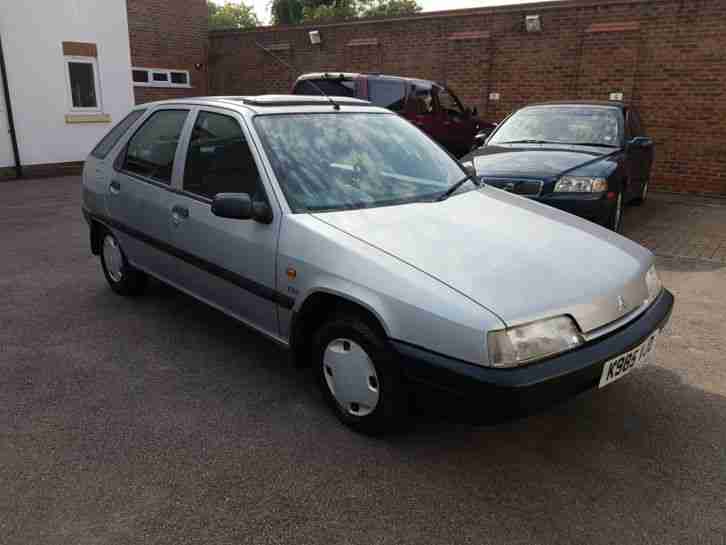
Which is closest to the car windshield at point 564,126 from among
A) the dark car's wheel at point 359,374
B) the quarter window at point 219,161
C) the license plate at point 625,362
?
the quarter window at point 219,161

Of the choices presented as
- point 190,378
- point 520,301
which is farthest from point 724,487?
point 190,378

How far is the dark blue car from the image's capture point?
6281 millimetres

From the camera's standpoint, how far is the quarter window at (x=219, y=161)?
344 cm

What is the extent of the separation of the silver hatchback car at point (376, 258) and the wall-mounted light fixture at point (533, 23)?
30.7 ft

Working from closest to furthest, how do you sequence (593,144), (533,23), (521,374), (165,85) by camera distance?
(521,374) < (593,144) < (533,23) < (165,85)

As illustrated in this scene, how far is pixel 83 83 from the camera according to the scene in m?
13.7

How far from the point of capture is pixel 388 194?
346 centimetres

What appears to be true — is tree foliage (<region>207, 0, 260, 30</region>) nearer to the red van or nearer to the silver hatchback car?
the red van

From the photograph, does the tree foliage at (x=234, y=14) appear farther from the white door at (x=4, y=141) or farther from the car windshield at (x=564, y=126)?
the car windshield at (x=564, y=126)

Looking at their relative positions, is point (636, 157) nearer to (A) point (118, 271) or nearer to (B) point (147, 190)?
(B) point (147, 190)

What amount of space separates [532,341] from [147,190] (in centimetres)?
298

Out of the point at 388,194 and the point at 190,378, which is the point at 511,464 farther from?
the point at 190,378

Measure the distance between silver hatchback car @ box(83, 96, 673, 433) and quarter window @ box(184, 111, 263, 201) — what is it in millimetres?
11

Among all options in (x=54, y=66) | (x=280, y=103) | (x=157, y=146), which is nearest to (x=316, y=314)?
(x=280, y=103)
